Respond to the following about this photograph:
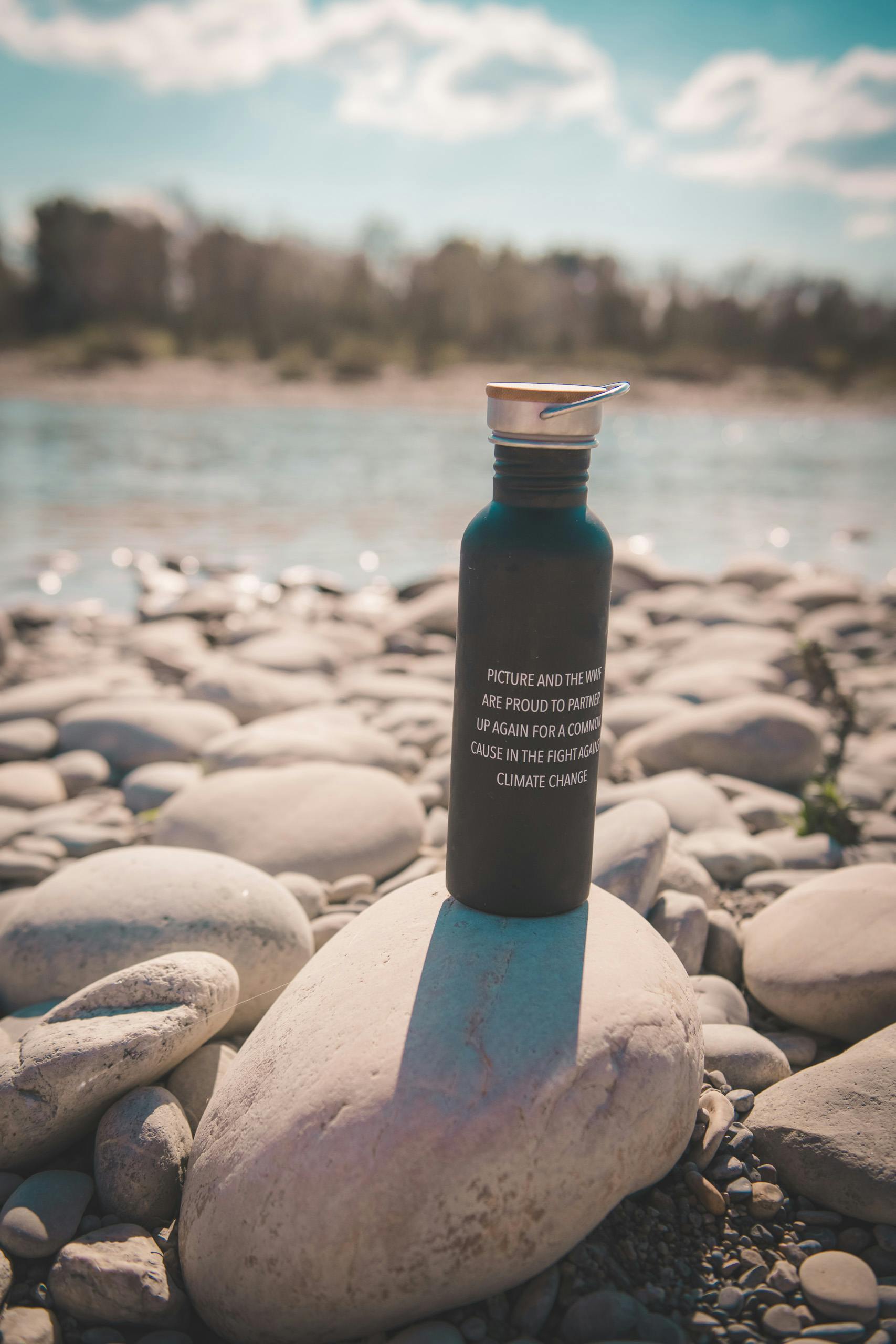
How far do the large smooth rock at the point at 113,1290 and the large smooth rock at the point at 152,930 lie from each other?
715mm

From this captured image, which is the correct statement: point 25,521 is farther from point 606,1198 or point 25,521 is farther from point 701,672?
point 606,1198

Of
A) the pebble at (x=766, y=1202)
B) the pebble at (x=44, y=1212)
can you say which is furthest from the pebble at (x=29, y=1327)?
the pebble at (x=766, y=1202)

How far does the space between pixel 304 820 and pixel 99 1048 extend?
1379mm

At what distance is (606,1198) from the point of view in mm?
1729

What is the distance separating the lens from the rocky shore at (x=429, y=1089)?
1661 mm

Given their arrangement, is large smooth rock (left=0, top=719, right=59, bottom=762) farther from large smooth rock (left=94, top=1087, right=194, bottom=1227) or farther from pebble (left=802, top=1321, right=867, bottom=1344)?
pebble (left=802, top=1321, right=867, bottom=1344)

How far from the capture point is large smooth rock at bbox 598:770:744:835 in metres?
3.59

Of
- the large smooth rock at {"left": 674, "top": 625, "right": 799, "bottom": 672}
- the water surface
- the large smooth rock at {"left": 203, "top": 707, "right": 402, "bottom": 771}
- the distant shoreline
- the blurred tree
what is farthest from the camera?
the blurred tree

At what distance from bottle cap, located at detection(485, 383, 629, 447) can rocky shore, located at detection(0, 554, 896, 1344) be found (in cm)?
100

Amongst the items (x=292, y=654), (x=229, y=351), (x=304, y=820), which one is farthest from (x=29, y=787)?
(x=229, y=351)

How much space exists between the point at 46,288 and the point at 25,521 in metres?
44.5

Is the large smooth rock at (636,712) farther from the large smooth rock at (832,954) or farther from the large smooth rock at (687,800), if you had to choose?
→ the large smooth rock at (832,954)

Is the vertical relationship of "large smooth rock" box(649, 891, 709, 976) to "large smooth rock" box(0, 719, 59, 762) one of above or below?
above

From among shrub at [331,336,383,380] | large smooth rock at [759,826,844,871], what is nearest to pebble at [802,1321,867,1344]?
large smooth rock at [759,826,844,871]
